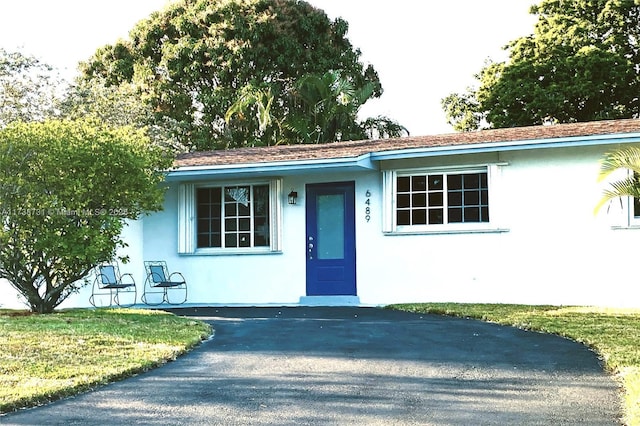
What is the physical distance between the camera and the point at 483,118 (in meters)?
33.3

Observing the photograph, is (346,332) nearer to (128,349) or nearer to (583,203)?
(128,349)

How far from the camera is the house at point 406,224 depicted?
1407 cm

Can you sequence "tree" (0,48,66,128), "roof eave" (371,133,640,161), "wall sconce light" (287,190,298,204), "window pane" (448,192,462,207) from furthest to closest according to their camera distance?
1. "tree" (0,48,66,128)
2. "wall sconce light" (287,190,298,204)
3. "window pane" (448,192,462,207)
4. "roof eave" (371,133,640,161)

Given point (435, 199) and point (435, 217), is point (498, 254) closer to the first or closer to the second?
point (435, 217)

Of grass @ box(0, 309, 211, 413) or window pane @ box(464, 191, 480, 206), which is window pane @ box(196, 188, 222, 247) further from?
window pane @ box(464, 191, 480, 206)

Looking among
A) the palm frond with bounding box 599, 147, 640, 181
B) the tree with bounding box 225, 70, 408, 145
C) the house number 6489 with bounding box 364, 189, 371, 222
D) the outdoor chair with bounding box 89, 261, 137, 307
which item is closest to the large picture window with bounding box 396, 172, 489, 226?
the house number 6489 with bounding box 364, 189, 371, 222

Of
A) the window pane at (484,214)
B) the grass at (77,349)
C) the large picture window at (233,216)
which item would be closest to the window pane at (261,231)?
the large picture window at (233,216)

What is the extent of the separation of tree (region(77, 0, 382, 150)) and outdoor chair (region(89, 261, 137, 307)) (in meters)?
13.8

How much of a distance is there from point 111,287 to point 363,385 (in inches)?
365

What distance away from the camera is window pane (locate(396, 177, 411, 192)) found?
15297mm

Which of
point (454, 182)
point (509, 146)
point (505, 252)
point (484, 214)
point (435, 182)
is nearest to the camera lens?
point (509, 146)

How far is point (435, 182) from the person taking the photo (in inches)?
595

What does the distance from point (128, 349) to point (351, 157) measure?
6.70 m

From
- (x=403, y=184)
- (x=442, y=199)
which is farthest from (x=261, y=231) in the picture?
(x=442, y=199)
